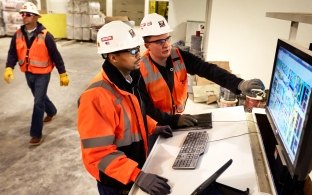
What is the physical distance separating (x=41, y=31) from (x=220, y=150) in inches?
114

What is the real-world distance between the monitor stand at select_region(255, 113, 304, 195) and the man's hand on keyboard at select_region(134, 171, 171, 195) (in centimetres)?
50

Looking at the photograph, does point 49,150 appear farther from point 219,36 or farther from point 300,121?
point 300,121

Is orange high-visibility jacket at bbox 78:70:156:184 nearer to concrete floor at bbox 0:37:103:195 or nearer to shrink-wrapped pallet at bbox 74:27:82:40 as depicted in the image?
concrete floor at bbox 0:37:103:195

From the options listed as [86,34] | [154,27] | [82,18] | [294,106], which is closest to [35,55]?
[154,27]

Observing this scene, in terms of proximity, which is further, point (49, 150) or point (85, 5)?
point (85, 5)

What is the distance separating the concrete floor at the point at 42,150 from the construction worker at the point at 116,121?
1.46 meters

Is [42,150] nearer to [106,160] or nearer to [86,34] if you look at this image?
[106,160]

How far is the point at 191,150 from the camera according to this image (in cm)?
160

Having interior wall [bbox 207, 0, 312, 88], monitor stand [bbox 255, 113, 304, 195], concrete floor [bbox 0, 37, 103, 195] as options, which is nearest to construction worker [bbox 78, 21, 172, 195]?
monitor stand [bbox 255, 113, 304, 195]

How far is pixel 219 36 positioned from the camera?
3719 millimetres

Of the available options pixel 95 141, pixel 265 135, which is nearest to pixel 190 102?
pixel 265 135

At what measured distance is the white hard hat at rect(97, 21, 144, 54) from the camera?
152 cm

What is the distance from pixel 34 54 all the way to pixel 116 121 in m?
2.59

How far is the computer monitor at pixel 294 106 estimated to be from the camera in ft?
3.39
